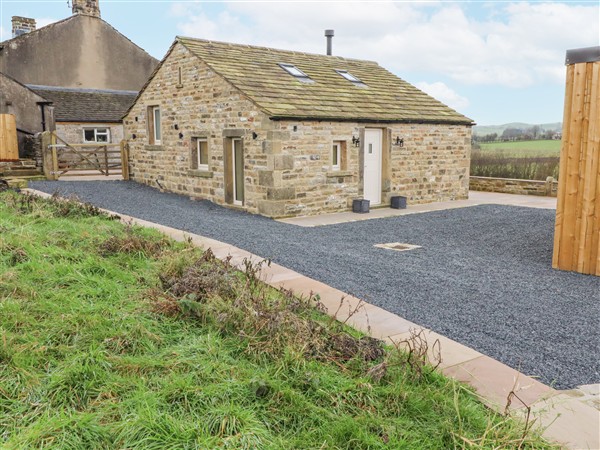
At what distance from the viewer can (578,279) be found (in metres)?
7.13

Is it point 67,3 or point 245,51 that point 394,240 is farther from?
point 67,3

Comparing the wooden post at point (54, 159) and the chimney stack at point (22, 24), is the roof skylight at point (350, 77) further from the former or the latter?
the chimney stack at point (22, 24)

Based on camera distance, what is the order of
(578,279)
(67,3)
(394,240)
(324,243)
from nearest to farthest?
(578,279) → (324,243) → (394,240) → (67,3)

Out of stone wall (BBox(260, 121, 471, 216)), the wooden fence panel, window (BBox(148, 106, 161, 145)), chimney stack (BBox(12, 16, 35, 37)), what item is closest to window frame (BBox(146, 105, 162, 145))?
window (BBox(148, 106, 161, 145))

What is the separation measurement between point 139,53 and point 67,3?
163 inches

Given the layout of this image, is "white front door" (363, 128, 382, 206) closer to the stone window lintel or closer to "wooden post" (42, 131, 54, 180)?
the stone window lintel

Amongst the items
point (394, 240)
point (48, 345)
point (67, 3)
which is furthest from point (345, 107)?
point (67, 3)

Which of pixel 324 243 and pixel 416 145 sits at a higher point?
pixel 416 145

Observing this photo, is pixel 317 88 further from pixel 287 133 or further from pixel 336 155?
pixel 287 133

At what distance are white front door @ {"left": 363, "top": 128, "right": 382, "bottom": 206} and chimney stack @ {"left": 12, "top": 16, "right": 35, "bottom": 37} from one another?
2165 centimetres

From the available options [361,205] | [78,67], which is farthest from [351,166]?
[78,67]

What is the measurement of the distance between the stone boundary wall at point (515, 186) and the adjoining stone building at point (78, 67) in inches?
664

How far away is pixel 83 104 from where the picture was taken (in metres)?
24.8

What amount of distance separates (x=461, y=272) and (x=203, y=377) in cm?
487
